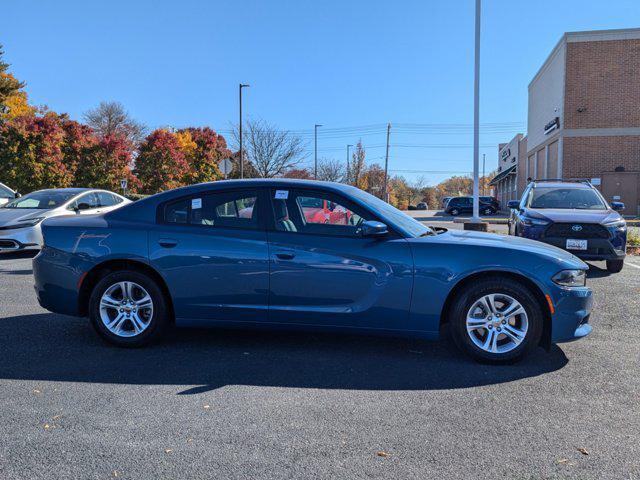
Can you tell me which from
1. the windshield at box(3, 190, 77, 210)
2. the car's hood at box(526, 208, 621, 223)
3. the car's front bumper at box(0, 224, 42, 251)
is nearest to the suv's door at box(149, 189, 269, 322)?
the car's hood at box(526, 208, 621, 223)

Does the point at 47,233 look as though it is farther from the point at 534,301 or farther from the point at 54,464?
the point at 534,301

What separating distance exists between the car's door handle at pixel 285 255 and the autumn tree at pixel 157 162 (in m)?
30.9

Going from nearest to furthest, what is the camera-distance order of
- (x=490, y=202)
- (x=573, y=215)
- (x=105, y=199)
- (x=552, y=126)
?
1. (x=573, y=215)
2. (x=105, y=199)
3. (x=552, y=126)
4. (x=490, y=202)

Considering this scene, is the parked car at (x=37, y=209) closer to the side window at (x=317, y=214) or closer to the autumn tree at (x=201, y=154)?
the side window at (x=317, y=214)

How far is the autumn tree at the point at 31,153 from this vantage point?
26.0 meters

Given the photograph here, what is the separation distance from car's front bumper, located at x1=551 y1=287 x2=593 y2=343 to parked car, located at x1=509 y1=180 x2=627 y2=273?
15.9ft

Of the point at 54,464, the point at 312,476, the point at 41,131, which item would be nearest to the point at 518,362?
the point at 312,476

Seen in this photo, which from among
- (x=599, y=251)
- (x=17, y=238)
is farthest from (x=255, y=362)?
(x=17, y=238)

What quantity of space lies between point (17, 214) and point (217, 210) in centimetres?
824

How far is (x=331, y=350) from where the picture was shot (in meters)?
4.75

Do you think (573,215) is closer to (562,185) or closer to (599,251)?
(599,251)

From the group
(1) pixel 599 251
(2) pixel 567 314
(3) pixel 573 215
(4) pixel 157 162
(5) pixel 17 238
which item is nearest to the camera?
(2) pixel 567 314

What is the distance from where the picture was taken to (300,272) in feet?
14.6

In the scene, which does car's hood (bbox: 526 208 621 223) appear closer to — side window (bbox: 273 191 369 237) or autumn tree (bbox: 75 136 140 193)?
side window (bbox: 273 191 369 237)
